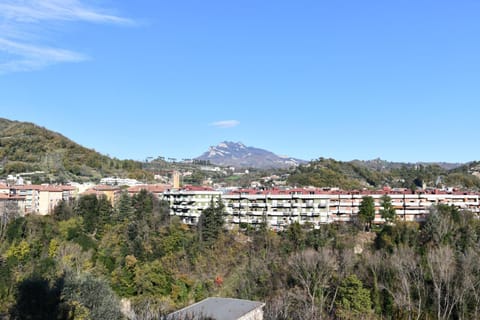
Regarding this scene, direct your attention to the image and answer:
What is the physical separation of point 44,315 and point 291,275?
14377 mm

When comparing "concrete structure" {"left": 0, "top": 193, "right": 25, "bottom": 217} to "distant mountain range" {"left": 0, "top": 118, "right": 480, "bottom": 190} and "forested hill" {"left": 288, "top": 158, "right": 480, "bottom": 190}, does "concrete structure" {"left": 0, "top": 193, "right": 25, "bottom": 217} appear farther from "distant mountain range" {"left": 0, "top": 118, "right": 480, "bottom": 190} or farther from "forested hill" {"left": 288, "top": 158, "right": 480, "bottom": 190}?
"forested hill" {"left": 288, "top": 158, "right": 480, "bottom": 190}

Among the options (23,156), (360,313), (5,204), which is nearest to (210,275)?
(360,313)

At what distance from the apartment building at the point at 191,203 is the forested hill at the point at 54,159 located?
26.1 m

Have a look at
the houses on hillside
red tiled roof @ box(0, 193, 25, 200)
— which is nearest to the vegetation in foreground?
the houses on hillside

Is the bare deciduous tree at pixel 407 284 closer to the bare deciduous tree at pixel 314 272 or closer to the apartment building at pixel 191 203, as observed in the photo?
the bare deciduous tree at pixel 314 272

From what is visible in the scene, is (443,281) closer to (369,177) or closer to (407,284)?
(407,284)

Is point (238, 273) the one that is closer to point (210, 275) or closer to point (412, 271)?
point (210, 275)

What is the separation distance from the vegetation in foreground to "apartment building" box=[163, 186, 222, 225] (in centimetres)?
149

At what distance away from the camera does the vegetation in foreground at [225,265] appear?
21.3m

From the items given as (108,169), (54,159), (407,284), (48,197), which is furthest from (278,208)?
(54,159)

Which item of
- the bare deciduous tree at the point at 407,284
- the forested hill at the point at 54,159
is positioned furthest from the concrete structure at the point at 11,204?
the bare deciduous tree at the point at 407,284

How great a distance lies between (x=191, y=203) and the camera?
38844 mm

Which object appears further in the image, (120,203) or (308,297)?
(120,203)

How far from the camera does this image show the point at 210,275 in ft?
96.2
